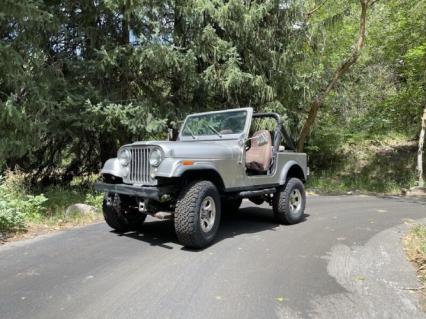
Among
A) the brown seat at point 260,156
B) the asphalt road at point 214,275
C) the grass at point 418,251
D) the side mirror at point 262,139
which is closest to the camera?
the asphalt road at point 214,275

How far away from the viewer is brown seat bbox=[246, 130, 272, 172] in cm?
711

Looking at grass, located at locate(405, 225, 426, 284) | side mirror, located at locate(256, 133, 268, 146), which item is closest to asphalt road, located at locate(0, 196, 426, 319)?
grass, located at locate(405, 225, 426, 284)

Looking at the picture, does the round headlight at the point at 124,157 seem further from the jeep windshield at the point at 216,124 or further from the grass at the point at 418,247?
the grass at the point at 418,247

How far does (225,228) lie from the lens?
23.0ft

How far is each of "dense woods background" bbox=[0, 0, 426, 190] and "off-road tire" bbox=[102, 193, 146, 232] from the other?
9.46 feet

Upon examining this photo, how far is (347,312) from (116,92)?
29.8 ft

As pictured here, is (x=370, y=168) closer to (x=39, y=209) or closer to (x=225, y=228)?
(x=225, y=228)

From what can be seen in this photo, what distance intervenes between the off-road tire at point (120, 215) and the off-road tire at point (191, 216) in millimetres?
1197

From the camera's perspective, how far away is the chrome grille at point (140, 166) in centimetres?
566

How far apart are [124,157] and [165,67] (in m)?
5.27

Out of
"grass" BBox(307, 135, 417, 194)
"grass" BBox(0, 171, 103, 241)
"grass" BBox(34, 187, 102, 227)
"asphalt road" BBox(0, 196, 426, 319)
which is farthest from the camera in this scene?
"grass" BBox(307, 135, 417, 194)

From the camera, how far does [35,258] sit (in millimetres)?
5102

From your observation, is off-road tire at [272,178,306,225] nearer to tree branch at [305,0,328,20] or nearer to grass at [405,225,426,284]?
grass at [405,225,426,284]

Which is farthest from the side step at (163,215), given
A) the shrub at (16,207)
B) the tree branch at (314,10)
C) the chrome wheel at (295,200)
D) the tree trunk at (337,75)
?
the tree branch at (314,10)
